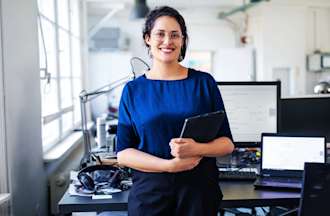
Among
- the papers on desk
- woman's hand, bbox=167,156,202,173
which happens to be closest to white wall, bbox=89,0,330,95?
the papers on desk

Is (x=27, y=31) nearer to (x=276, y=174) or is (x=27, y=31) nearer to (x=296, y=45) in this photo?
(x=276, y=174)

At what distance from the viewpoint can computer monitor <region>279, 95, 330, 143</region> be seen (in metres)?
2.57

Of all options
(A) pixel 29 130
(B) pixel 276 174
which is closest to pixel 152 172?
(B) pixel 276 174

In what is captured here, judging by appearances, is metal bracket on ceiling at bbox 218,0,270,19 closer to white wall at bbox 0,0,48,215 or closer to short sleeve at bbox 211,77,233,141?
white wall at bbox 0,0,48,215

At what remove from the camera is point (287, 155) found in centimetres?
215

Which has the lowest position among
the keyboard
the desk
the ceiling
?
the desk

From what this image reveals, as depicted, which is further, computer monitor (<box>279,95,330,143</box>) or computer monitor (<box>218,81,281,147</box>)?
computer monitor (<box>279,95,330,143</box>)

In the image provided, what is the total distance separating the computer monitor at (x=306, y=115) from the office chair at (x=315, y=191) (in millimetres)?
845

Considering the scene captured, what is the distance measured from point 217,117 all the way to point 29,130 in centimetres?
161

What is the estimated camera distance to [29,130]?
2.62 m

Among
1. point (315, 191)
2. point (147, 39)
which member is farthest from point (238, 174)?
point (147, 39)

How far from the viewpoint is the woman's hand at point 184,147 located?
4.54 feet

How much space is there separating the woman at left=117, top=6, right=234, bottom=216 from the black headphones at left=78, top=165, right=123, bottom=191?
1.70 feet

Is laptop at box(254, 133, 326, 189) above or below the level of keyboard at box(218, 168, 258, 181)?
above
